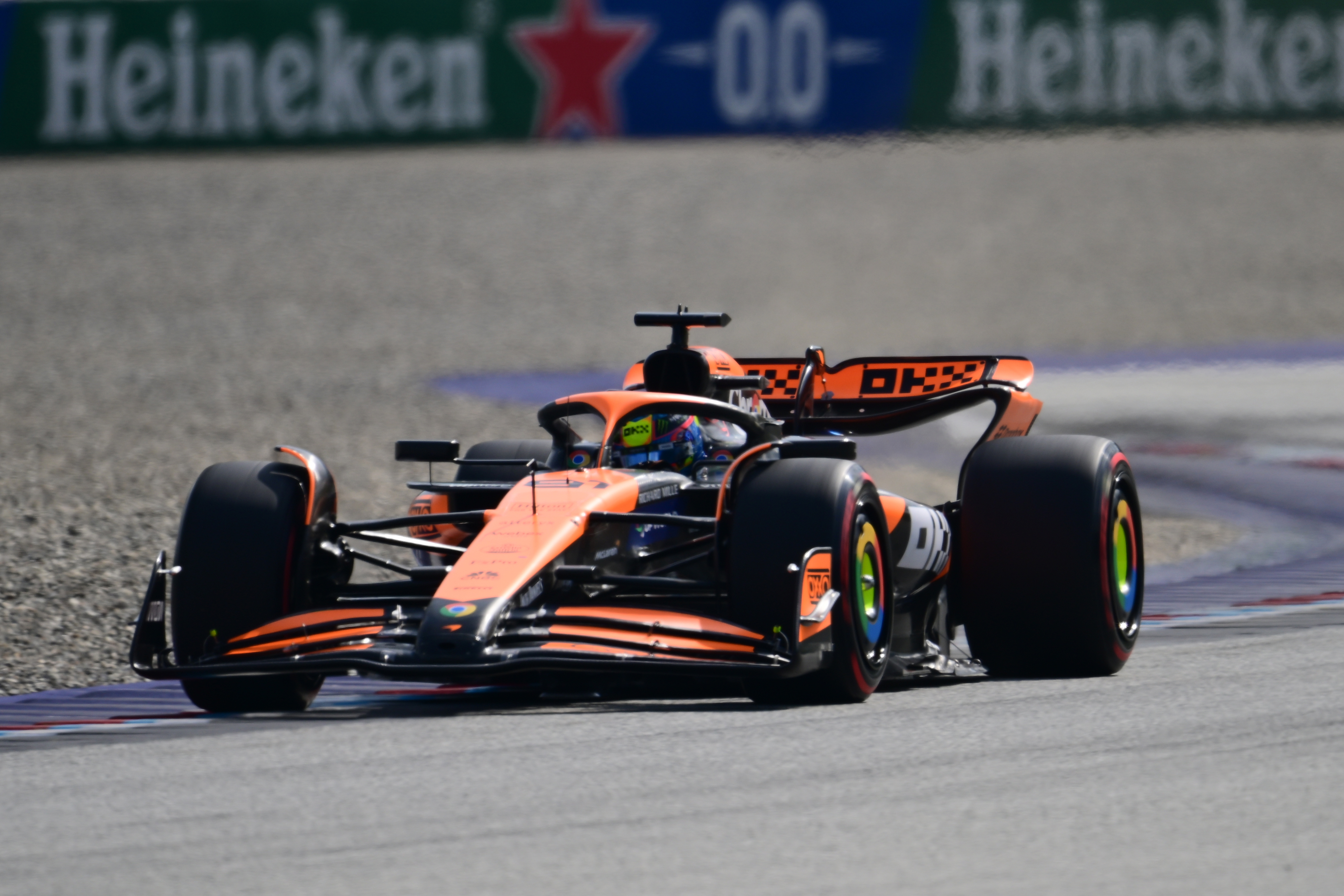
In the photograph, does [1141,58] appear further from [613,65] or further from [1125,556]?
[1125,556]

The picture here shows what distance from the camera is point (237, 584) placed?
6.76m

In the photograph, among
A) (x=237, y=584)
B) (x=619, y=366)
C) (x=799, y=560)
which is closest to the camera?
(x=799, y=560)

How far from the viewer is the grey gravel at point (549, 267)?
19.2 metres

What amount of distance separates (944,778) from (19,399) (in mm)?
15025

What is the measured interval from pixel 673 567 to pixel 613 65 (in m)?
21.3

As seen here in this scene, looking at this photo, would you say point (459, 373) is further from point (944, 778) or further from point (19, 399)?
point (944, 778)

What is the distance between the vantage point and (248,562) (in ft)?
22.2

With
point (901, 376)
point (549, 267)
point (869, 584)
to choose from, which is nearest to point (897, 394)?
point (901, 376)

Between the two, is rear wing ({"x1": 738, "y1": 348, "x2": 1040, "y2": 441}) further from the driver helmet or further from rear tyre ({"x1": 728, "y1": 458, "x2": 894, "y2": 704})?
rear tyre ({"x1": 728, "y1": 458, "x2": 894, "y2": 704})

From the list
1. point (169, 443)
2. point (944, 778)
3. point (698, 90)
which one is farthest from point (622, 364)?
point (944, 778)

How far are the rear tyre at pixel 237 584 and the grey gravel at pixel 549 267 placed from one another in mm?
6584

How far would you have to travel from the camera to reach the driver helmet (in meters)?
7.41

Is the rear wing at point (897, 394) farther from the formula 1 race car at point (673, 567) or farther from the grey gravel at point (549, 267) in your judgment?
the grey gravel at point (549, 267)

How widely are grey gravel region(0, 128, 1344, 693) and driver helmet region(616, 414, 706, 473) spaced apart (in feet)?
20.8
